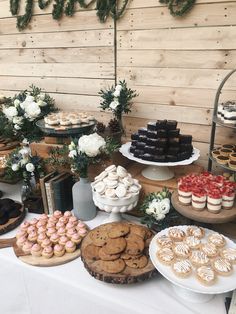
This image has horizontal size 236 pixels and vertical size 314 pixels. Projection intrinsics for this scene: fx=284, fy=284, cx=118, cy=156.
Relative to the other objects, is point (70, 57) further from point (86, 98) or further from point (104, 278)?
point (104, 278)

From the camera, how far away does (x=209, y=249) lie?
3.14ft

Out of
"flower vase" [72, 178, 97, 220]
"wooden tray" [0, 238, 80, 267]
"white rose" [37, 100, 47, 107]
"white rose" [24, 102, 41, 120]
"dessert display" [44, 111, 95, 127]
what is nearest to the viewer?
"wooden tray" [0, 238, 80, 267]

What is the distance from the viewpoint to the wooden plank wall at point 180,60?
1272 mm

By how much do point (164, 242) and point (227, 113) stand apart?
542 millimetres

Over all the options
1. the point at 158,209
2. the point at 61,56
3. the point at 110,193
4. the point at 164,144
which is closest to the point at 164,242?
the point at 158,209

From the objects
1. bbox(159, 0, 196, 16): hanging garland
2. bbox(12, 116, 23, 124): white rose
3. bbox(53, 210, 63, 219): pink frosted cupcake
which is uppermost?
bbox(159, 0, 196, 16): hanging garland

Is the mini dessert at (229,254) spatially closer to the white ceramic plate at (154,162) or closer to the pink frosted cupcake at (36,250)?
the white ceramic plate at (154,162)

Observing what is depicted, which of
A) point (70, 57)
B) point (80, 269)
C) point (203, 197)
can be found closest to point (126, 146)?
point (203, 197)

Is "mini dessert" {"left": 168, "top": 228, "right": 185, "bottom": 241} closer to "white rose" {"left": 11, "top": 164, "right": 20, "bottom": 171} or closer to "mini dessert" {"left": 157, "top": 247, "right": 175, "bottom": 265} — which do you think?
"mini dessert" {"left": 157, "top": 247, "right": 175, "bottom": 265}

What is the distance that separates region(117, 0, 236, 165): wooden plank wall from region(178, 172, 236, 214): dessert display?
1.27ft

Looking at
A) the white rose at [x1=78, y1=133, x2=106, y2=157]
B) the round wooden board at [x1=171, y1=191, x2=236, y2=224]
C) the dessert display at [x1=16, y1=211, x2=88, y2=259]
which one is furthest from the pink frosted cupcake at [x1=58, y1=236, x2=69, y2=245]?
the round wooden board at [x1=171, y1=191, x2=236, y2=224]

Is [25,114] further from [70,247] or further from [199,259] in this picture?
[199,259]

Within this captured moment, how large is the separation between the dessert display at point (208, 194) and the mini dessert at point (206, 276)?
22 cm

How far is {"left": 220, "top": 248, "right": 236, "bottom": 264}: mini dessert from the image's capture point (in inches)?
35.8
